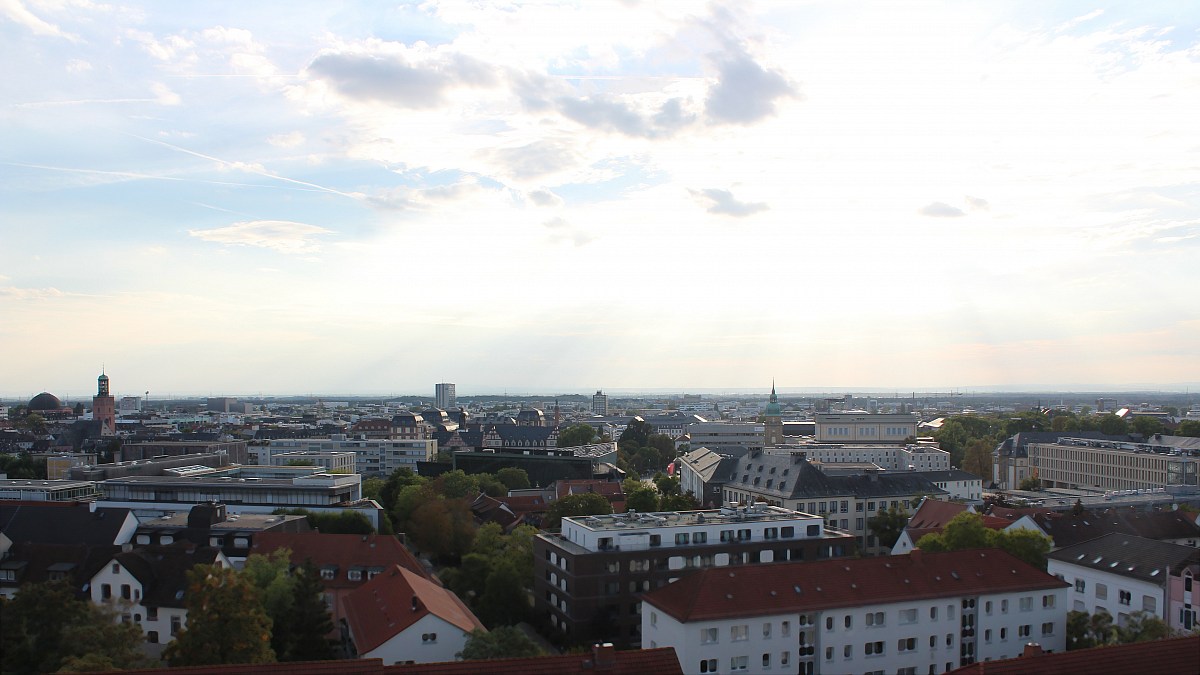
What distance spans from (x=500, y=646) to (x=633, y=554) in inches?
484

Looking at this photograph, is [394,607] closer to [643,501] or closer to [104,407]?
[643,501]

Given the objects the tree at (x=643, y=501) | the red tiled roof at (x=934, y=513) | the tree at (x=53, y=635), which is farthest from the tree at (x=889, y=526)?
the tree at (x=53, y=635)

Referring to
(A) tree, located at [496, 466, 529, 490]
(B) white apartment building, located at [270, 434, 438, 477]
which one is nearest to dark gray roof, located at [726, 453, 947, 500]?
(A) tree, located at [496, 466, 529, 490]

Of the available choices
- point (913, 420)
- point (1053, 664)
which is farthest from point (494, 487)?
point (913, 420)

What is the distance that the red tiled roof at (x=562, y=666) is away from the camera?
20.7 metres

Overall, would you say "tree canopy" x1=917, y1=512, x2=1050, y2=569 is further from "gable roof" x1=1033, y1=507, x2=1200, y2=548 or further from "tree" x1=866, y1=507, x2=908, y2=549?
"tree" x1=866, y1=507, x2=908, y2=549

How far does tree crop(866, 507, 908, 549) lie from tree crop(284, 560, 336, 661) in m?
41.1

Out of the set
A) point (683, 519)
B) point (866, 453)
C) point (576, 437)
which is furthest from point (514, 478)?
point (576, 437)

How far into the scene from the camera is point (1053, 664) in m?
Answer: 20.9

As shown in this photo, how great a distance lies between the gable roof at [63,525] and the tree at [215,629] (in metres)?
28.5

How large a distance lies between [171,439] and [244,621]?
4543 inches

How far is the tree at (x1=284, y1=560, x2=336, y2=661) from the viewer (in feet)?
106

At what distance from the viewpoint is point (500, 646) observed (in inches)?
1168

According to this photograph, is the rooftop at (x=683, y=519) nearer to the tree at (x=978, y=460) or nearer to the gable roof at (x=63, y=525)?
the gable roof at (x=63, y=525)
